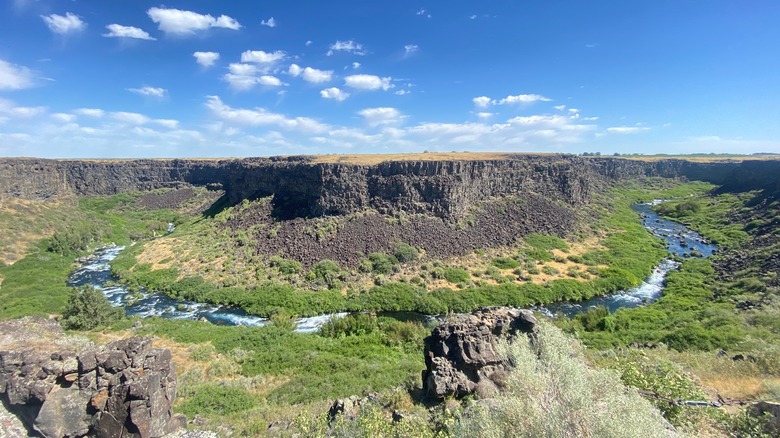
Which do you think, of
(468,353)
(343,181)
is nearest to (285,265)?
(343,181)

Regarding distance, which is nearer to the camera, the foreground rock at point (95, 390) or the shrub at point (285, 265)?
the foreground rock at point (95, 390)

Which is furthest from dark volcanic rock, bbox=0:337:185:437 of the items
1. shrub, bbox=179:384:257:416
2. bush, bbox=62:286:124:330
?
bush, bbox=62:286:124:330

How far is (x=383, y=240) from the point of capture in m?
52.7

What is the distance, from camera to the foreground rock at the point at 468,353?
55.6 feet

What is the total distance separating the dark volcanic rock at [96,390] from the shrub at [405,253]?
3556 centimetres

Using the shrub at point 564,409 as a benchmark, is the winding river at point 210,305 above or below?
below

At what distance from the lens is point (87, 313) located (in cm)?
3178

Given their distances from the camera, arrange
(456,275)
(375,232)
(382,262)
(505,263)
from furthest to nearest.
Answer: (375,232) → (505,263) → (382,262) → (456,275)

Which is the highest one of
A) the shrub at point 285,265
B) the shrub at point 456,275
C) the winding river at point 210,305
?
the shrub at point 285,265

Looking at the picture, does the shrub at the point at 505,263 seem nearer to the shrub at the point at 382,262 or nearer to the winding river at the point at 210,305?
the winding river at the point at 210,305

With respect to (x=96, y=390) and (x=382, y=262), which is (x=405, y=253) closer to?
(x=382, y=262)

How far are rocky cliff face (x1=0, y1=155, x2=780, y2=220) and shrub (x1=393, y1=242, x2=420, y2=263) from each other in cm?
916

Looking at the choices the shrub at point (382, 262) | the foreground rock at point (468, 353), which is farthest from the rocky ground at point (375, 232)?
the foreground rock at point (468, 353)

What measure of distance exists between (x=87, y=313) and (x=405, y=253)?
33.8 metres
